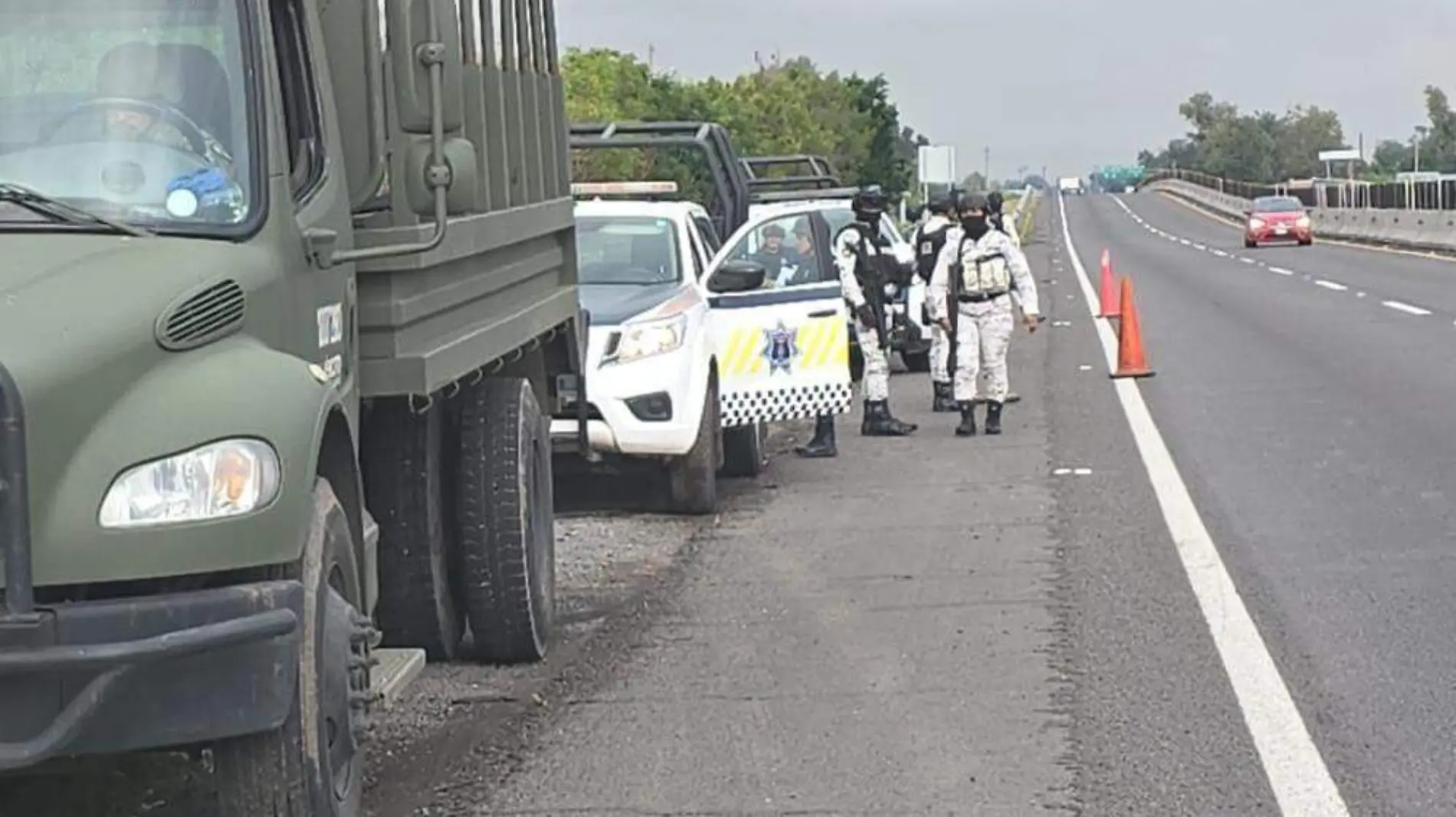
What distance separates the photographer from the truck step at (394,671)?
603 centimetres

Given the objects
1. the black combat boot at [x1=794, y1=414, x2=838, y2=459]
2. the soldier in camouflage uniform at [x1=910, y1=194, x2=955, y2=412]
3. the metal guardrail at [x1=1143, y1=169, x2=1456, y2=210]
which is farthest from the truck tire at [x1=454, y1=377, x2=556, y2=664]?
the metal guardrail at [x1=1143, y1=169, x2=1456, y2=210]

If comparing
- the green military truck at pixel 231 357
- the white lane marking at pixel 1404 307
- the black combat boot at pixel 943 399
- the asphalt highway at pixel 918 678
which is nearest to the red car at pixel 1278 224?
the white lane marking at pixel 1404 307

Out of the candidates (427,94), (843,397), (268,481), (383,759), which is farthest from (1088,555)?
(268,481)

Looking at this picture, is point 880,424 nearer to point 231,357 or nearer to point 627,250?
point 627,250

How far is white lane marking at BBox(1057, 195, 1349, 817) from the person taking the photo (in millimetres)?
6391

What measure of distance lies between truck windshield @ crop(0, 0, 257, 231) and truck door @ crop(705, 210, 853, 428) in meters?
7.85

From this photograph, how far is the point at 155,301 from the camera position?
16.1 feet

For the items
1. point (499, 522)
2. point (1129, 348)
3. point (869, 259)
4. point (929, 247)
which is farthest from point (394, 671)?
point (1129, 348)

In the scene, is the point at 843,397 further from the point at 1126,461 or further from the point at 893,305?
the point at 893,305

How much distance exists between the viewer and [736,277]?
43.6 feet

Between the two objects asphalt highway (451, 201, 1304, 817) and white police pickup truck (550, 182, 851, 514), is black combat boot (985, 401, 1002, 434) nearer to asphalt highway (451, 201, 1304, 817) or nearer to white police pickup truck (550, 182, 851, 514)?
white police pickup truck (550, 182, 851, 514)

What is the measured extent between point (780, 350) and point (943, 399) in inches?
192

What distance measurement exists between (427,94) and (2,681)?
2.23 m

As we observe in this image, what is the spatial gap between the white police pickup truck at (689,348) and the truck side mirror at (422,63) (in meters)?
5.06
